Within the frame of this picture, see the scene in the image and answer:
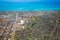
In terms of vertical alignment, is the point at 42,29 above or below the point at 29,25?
below

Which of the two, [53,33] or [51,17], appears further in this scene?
[51,17]

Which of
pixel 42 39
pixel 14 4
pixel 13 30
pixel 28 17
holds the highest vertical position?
pixel 14 4

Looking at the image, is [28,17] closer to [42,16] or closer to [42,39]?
[42,16]

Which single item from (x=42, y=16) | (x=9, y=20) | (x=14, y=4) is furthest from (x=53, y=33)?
(x=14, y=4)

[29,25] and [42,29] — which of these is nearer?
[42,29]

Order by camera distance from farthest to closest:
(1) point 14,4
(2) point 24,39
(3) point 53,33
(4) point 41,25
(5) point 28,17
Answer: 1. (1) point 14,4
2. (5) point 28,17
3. (4) point 41,25
4. (3) point 53,33
5. (2) point 24,39

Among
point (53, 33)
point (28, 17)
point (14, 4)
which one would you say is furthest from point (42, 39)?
point (14, 4)

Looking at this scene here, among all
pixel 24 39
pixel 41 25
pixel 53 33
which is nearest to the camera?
pixel 24 39

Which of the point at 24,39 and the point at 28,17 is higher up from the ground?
the point at 28,17

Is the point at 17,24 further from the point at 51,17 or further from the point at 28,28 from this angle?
the point at 51,17
